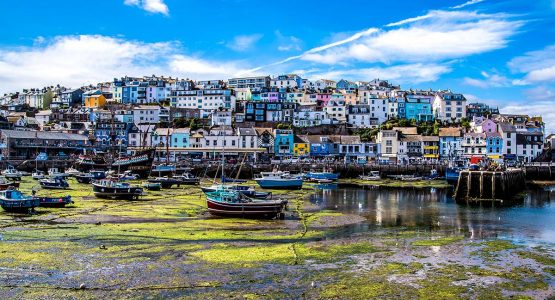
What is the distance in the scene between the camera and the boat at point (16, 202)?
1319 inches

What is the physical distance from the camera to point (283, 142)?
10875cm

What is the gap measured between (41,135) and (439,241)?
87.0 m

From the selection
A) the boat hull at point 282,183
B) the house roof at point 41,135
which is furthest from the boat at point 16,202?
the house roof at point 41,135

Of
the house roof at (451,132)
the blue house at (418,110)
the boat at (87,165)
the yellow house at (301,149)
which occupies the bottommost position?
the boat at (87,165)

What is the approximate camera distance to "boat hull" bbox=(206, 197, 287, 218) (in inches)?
1356

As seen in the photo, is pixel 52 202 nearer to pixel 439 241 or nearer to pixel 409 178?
pixel 439 241

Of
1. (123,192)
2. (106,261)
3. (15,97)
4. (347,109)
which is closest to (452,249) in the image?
(106,261)

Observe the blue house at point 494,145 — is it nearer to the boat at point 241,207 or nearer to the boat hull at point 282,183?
the boat hull at point 282,183

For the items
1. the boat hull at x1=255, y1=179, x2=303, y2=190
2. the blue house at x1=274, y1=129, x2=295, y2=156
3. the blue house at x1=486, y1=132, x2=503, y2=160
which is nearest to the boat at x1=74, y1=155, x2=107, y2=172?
the boat hull at x1=255, y1=179, x2=303, y2=190

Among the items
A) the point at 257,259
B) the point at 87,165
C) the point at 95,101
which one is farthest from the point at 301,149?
the point at 257,259

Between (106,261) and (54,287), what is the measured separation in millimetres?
3617

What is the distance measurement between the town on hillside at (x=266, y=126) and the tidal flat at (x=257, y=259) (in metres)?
51.8

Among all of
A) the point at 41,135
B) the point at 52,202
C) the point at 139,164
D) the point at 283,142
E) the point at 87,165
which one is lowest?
the point at 52,202

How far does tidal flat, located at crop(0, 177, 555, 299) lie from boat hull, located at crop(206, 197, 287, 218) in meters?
0.71
